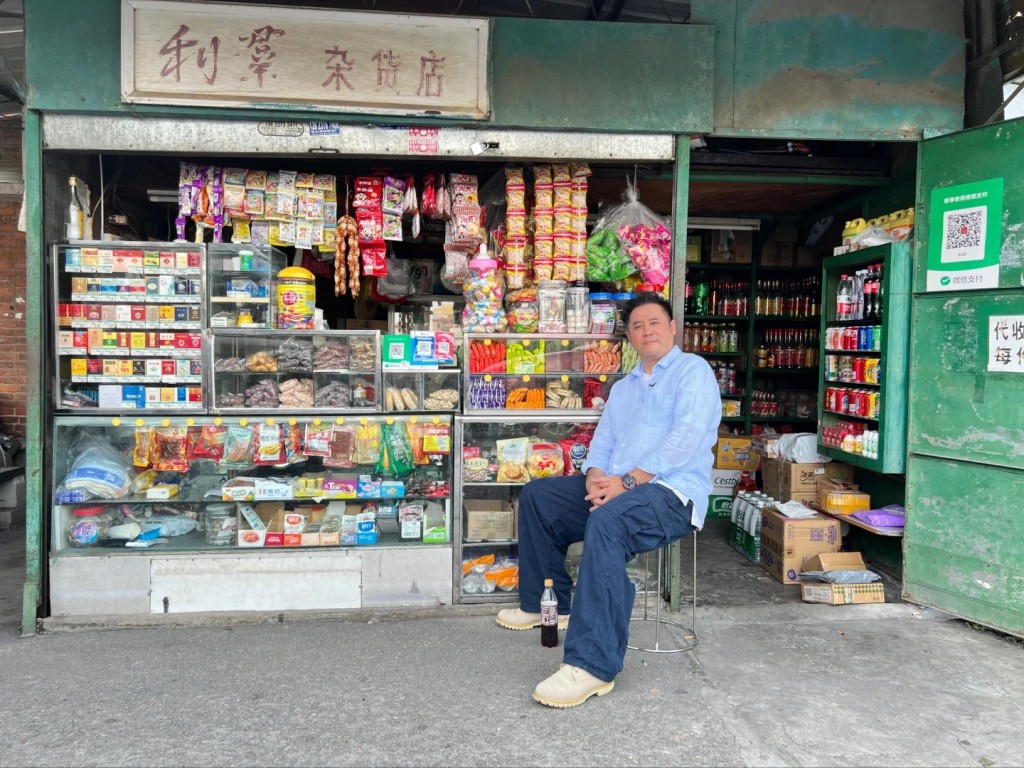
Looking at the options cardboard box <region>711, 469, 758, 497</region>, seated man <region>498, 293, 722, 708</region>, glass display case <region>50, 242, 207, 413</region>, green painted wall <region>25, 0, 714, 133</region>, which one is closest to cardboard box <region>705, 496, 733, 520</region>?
cardboard box <region>711, 469, 758, 497</region>

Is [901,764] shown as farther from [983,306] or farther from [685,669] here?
[983,306]

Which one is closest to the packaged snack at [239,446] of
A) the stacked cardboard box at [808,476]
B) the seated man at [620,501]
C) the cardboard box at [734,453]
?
the seated man at [620,501]

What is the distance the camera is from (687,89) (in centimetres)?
379

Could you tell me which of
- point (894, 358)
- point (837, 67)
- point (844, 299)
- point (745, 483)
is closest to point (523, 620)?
point (894, 358)

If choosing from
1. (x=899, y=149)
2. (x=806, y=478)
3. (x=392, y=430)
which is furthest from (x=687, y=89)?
(x=806, y=478)

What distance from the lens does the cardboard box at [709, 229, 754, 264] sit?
654cm

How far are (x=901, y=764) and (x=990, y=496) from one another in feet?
6.06

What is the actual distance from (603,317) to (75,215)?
10.3 feet

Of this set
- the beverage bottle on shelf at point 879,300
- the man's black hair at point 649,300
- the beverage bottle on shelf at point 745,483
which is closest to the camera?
the man's black hair at point 649,300

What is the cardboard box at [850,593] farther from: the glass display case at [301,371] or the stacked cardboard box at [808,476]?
the glass display case at [301,371]

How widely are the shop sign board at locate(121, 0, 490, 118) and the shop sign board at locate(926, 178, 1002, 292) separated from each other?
2.74m

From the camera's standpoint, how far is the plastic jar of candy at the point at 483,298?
4023 mm

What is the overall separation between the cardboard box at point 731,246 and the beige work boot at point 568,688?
15.6 ft

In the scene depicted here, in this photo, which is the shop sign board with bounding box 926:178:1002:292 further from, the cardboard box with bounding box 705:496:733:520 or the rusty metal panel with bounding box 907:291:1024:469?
the cardboard box with bounding box 705:496:733:520
